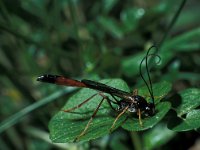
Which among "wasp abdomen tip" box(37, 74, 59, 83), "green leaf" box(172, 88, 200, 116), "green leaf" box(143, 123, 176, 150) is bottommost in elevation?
"green leaf" box(172, 88, 200, 116)

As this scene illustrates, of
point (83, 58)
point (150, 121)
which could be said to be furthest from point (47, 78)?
point (83, 58)

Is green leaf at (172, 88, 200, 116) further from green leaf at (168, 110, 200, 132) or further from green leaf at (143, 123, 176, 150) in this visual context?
green leaf at (143, 123, 176, 150)

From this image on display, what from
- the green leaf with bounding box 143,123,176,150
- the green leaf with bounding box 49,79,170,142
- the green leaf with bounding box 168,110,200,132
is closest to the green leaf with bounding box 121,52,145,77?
the green leaf with bounding box 143,123,176,150

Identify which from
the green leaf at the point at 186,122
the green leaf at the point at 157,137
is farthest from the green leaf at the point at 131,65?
the green leaf at the point at 186,122

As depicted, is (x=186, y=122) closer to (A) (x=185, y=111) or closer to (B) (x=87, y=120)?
(A) (x=185, y=111)

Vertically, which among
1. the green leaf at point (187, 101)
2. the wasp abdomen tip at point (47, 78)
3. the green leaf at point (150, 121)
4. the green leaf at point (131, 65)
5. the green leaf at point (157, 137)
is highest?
the green leaf at point (131, 65)

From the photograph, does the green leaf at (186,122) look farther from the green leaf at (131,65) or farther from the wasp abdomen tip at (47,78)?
the green leaf at (131,65)
